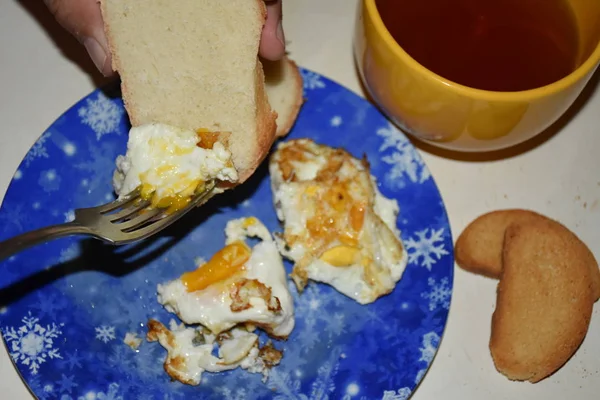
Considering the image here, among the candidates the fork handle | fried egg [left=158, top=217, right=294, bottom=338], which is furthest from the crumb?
the fork handle

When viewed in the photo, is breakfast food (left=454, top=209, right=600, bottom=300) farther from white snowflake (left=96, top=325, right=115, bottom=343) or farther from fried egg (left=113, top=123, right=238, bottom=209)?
white snowflake (left=96, top=325, right=115, bottom=343)

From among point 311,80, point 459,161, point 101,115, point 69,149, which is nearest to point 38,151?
point 69,149

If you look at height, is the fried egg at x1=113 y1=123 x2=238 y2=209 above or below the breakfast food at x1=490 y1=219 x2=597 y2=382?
above

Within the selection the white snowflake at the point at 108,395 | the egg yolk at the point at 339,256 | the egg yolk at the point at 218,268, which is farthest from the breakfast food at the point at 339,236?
the white snowflake at the point at 108,395

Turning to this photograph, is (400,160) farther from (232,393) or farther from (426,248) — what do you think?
(232,393)

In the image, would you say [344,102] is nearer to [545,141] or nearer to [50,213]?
[545,141]

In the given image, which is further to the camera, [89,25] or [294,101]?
[294,101]
